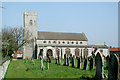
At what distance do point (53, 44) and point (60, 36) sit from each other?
432 centimetres

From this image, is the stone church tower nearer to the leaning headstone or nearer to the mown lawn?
the mown lawn

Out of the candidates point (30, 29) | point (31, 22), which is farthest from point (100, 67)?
point (31, 22)

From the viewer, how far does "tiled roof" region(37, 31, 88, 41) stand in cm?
4658

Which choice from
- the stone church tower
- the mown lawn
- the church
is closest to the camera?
the mown lawn

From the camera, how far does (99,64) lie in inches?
452

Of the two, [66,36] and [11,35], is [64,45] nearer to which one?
[66,36]

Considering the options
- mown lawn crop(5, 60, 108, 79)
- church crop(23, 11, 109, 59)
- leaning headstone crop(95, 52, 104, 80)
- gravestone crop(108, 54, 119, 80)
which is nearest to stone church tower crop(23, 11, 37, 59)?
church crop(23, 11, 109, 59)

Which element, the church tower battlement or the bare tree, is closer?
the bare tree

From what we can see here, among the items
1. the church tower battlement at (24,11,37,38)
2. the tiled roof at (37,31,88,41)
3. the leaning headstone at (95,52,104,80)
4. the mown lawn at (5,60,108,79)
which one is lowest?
the mown lawn at (5,60,108,79)

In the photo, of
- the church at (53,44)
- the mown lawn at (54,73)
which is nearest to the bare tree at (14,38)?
the church at (53,44)

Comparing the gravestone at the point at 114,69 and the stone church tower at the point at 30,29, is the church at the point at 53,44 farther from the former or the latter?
the gravestone at the point at 114,69

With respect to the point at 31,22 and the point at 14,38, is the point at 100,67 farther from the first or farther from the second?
the point at 31,22

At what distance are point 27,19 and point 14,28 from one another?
811cm

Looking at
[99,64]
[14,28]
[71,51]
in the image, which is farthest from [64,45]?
[99,64]
